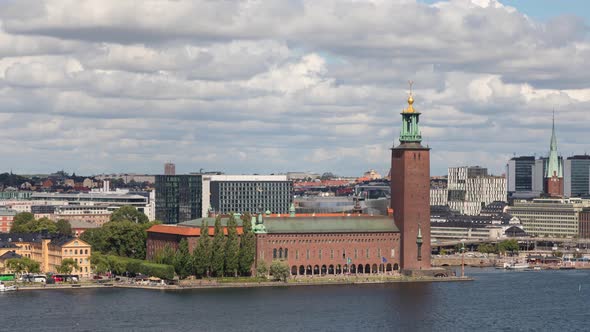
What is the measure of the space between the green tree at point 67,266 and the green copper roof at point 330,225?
17695 millimetres

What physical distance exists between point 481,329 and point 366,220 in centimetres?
3696

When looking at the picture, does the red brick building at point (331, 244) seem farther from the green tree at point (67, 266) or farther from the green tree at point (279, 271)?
the green tree at point (67, 266)

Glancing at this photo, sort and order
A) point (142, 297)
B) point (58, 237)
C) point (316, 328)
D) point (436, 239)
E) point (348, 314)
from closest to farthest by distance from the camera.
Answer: point (316, 328), point (348, 314), point (142, 297), point (58, 237), point (436, 239)

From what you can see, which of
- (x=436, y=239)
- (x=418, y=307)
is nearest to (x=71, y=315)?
(x=418, y=307)

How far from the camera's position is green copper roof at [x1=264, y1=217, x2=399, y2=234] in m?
125

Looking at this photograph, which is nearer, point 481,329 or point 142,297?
point 481,329

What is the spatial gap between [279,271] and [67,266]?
19.3 m

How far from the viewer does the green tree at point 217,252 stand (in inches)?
4656

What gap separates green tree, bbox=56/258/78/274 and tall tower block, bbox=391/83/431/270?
99.3 ft

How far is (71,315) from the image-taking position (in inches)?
3824

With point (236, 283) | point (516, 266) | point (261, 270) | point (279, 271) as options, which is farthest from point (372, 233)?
point (516, 266)

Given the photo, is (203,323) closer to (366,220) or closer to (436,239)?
(366,220)

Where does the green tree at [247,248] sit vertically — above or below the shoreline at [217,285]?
above

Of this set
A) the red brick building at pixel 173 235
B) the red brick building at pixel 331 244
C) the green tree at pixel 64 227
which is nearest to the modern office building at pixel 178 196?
the green tree at pixel 64 227
